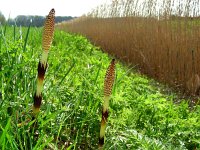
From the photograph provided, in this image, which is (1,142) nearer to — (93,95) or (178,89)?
(93,95)

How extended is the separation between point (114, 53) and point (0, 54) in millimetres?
11002

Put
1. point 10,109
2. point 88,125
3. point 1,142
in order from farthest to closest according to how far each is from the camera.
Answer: point 88,125 → point 10,109 → point 1,142

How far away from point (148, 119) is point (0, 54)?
1.12 meters

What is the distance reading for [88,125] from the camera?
2748 millimetres

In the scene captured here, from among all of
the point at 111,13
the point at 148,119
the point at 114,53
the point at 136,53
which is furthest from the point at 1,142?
the point at 111,13

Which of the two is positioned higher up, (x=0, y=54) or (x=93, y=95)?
(x=0, y=54)

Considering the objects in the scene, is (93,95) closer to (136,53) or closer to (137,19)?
(136,53)

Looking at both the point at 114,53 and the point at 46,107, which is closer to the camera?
the point at 46,107

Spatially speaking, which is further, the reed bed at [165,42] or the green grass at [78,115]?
the reed bed at [165,42]

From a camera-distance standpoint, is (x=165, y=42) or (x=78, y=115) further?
(x=165, y=42)

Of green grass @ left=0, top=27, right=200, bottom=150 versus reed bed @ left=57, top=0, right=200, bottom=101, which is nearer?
green grass @ left=0, top=27, right=200, bottom=150

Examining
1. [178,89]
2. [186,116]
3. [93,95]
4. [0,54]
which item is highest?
[0,54]

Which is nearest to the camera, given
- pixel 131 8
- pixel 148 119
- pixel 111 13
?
pixel 148 119

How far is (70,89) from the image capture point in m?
2.92
